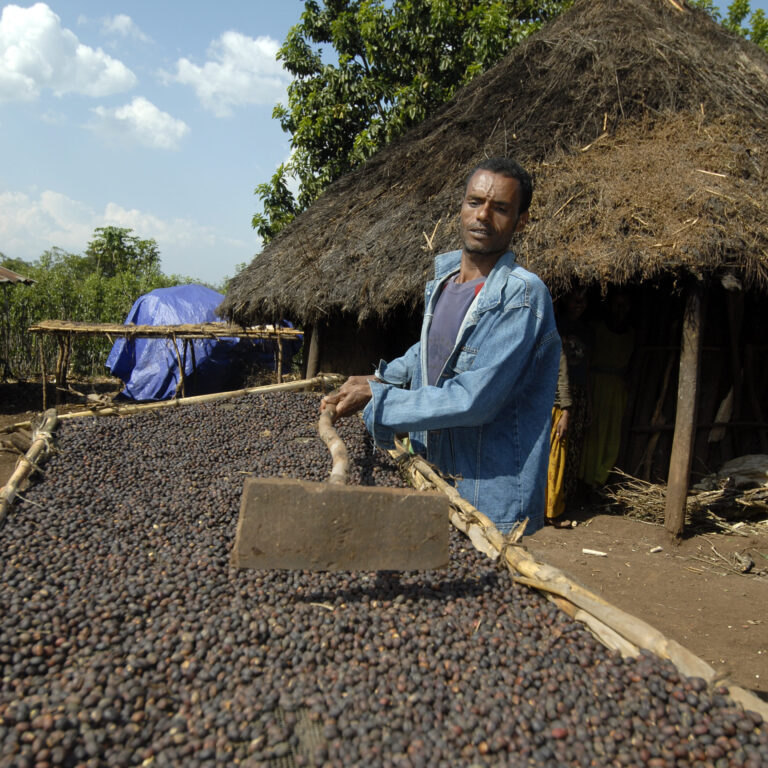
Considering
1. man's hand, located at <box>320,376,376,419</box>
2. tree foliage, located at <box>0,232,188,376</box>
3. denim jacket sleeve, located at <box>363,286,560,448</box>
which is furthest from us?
tree foliage, located at <box>0,232,188,376</box>

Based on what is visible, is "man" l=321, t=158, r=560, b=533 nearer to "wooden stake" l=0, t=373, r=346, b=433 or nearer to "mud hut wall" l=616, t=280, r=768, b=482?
"wooden stake" l=0, t=373, r=346, b=433

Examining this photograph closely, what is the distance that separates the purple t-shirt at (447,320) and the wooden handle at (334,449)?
0.34 metres

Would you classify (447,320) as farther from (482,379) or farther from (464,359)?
(482,379)

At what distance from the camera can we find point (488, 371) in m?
1.47

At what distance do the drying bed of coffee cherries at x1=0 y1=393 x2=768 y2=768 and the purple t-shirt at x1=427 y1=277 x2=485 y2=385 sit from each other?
0.57 meters

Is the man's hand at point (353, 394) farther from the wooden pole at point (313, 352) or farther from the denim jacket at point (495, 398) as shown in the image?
the wooden pole at point (313, 352)

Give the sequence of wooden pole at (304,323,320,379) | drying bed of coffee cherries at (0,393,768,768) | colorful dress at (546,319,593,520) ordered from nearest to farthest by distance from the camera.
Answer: drying bed of coffee cherries at (0,393,768,768)
colorful dress at (546,319,593,520)
wooden pole at (304,323,320,379)

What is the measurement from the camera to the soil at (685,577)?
3.26 metres

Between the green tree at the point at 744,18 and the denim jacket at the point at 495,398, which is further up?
the green tree at the point at 744,18

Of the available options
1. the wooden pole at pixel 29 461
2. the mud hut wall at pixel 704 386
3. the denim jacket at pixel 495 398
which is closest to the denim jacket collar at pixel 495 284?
the denim jacket at pixel 495 398

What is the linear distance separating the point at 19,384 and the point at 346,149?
27.3 feet

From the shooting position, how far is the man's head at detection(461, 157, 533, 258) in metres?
1.61

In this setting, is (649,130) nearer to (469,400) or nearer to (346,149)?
(469,400)

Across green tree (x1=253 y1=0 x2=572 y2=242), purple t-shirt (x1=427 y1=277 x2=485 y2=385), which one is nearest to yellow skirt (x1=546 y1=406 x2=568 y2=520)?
purple t-shirt (x1=427 y1=277 x2=485 y2=385)
